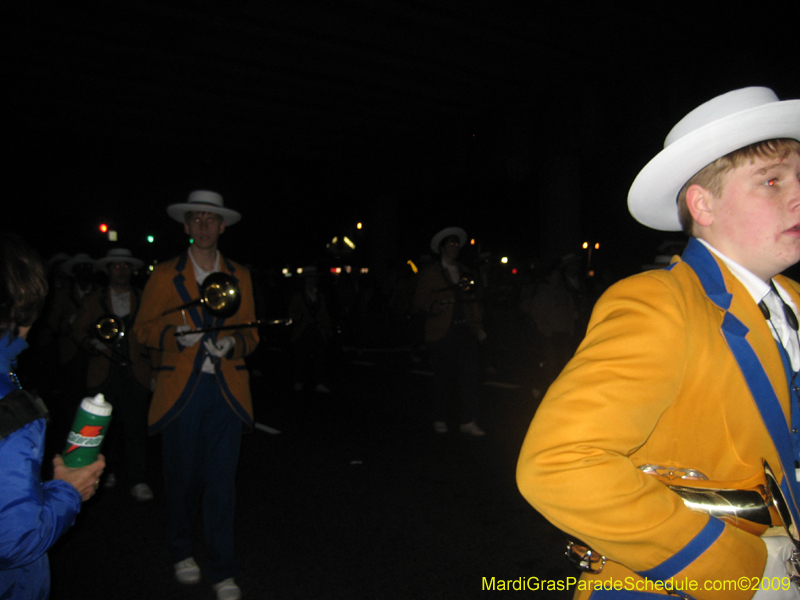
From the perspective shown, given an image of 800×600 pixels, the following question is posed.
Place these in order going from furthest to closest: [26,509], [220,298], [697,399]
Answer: [220,298] < [26,509] < [697,399]

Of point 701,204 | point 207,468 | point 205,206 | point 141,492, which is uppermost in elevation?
point 205,206

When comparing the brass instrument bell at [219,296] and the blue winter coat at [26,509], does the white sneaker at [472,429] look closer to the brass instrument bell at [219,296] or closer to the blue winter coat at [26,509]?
the brass instrument bell at [219,296]

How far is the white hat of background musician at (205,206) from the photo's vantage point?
11.5 ft

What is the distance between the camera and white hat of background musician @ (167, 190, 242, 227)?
11.5ft

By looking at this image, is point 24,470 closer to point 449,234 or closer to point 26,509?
point 26,509

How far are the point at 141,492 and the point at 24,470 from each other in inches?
150

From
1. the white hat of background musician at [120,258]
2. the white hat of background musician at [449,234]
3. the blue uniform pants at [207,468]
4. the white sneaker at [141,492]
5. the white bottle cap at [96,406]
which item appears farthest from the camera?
the white hat of background musician at [449,234]

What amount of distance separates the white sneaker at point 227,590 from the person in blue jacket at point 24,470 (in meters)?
1.70

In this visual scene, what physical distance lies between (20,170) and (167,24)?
1232cm

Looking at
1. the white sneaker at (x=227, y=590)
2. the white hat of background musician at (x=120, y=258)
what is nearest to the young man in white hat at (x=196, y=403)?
the white sneaker at (x=227, y=590)

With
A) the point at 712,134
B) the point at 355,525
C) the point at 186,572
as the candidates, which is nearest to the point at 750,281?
the point at 712,134

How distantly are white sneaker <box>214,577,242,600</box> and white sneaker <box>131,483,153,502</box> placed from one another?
1.90 metres

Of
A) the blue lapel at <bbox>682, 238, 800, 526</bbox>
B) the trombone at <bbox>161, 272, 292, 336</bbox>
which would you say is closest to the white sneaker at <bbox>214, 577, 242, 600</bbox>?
the trombone at <bbox>161, 272, 292, 336</bbox>

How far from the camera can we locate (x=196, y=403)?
3215 millimetres
